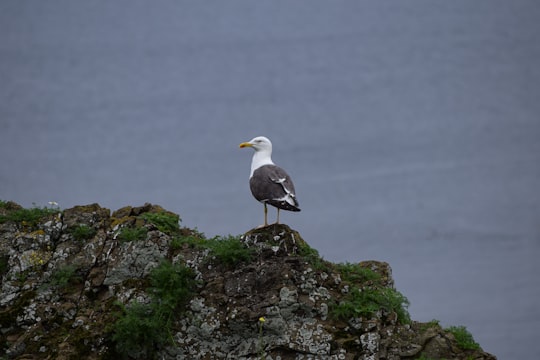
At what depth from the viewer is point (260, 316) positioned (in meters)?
17.2

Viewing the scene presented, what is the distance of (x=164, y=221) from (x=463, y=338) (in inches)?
341

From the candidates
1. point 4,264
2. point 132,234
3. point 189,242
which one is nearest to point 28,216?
point 4,264

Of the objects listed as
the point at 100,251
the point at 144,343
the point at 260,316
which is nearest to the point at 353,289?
the point at 260,316

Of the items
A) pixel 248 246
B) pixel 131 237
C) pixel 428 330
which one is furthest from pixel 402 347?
pixel 131 237

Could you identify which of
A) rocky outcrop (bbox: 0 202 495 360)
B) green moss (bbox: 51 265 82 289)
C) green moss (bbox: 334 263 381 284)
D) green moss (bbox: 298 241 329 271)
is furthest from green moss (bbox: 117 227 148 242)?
green moss (bbox: 334 263 381 284)

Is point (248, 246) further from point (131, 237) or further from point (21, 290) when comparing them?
point (21, 290)

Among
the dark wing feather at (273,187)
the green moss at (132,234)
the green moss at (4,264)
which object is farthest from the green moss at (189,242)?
the green moss at (4,264)

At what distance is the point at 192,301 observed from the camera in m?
18.0

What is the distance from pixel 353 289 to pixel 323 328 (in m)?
1.49

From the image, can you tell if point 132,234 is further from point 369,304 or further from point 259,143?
point 369,304

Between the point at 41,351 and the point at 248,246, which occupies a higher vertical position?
the point at 248,246

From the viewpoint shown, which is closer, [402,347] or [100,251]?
[402,347]

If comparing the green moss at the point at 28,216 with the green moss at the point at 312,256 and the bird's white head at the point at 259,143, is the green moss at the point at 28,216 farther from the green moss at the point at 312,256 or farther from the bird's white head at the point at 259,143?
the green moss at the point at 312,256

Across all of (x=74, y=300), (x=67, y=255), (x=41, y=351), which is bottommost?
(x=41, y=351)
